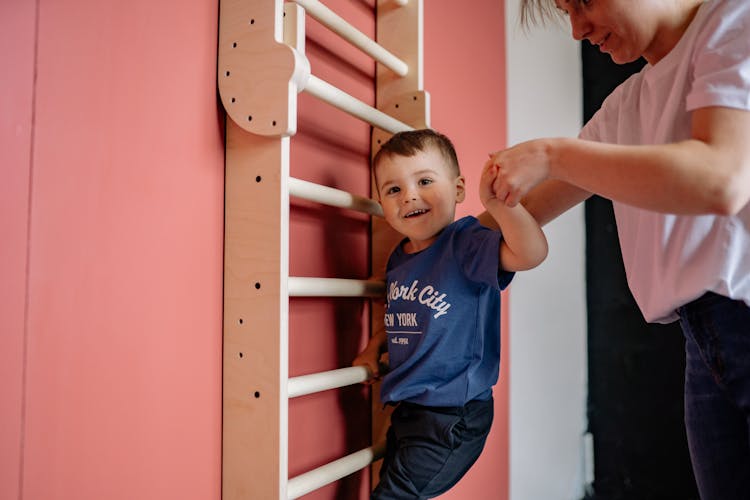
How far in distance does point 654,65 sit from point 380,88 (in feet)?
2.26

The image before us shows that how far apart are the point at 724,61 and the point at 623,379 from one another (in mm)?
1677

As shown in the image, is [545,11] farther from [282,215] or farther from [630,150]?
[282,215]

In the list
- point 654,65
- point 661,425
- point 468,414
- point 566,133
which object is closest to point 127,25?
point 654,65

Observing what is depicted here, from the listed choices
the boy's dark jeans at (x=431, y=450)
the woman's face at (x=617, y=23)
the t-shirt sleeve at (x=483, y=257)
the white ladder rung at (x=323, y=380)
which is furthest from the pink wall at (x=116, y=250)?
the woman's face at (x=617, y=23)

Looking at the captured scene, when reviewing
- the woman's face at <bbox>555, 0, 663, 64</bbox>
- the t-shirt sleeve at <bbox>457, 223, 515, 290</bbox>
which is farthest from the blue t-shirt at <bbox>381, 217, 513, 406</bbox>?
the woman's face at <bbox>555, 0, 663, 64</bbox>

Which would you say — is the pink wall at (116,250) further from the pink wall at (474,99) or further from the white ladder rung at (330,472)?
the pink wall at (474,99)

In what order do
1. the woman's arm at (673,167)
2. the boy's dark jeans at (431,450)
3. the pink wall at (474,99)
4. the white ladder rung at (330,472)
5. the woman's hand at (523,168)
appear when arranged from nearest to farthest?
the woman's arm at (673,167) < the woman's hand at (523,168) < the white ladder rung at (330,472) < the boy's dark jeans at (431,450) < the pink wall at (474,99)

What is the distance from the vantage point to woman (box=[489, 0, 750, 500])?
68 centimetres

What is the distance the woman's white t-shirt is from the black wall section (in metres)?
1.34

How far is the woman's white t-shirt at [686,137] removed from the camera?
698mm

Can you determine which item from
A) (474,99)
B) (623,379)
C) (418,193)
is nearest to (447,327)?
(418,193)

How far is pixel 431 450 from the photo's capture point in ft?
3.66

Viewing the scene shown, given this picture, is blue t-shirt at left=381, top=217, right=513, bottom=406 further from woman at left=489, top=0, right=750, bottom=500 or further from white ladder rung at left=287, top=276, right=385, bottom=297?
woman at left=489, top=0, right=750, bottom=500

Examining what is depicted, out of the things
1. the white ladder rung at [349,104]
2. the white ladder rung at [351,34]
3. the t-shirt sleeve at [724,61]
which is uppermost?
the white ladder rung at [351,34]
